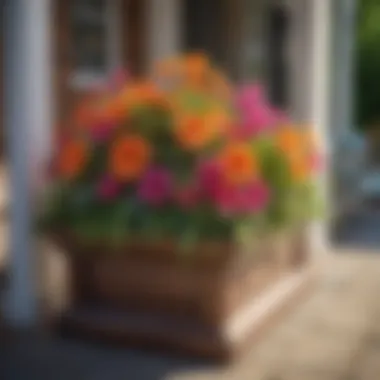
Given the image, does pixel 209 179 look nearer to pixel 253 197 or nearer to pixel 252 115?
pixel 253 197

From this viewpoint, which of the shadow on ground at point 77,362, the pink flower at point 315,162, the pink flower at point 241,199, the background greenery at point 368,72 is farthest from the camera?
the background greenery at point 368,72

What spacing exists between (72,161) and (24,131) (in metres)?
0.28

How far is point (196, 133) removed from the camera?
4930 mm

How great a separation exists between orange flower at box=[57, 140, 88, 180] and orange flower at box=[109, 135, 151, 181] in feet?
0.59

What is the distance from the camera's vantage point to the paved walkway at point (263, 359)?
4.59 meters

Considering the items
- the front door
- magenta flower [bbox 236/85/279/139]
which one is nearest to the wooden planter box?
magenta flower [bbox 236/85/279/139]

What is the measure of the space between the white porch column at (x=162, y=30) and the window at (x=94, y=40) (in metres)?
0.52

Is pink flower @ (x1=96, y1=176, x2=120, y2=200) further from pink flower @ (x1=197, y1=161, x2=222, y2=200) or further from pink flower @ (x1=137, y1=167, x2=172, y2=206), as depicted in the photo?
pink flower @ (x1=197, y1=161, x2=222, y2=200)

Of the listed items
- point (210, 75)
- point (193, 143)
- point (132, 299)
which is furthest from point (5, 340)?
point (210, 75)

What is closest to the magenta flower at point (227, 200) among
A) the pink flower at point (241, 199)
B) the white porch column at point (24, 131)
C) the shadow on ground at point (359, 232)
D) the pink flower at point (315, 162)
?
the pink flower at point (241, 199)

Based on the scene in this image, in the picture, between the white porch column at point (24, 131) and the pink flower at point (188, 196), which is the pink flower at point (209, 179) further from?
the white porch column at point (24, 131)

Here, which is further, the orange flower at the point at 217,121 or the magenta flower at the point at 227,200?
the orange flower at the point at 217,121

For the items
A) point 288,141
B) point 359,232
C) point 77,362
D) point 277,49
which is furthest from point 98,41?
point 77,362

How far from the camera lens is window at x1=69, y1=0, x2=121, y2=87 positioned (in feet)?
27.6
